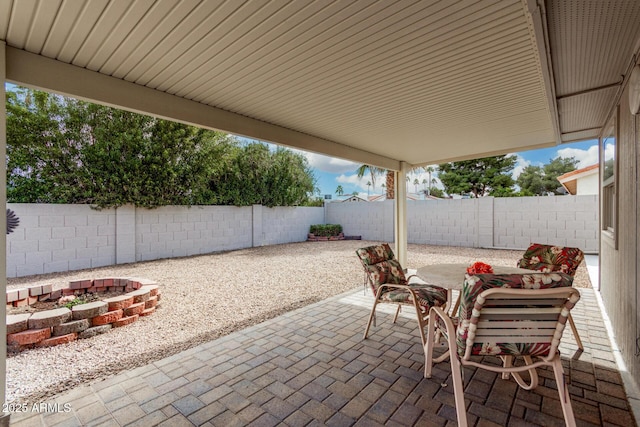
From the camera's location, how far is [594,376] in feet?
7.68

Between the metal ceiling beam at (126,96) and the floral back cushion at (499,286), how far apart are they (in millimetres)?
2780

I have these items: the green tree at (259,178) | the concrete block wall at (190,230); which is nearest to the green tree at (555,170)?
the green tree at (259,178)

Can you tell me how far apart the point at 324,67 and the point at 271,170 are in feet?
29.3

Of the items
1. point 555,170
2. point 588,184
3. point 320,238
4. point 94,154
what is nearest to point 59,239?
point 94,154

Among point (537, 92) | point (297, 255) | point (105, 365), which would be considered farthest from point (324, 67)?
point (297, 255)

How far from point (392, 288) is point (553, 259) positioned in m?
1.69

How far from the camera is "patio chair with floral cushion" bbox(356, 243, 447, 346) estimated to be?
277cm

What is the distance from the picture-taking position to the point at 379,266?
332 centimetres

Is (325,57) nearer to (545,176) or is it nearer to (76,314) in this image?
(76,314)

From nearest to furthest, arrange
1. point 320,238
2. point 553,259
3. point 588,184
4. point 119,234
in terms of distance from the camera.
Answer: point 553,259
point 119,234
point 320,238
point 588,184

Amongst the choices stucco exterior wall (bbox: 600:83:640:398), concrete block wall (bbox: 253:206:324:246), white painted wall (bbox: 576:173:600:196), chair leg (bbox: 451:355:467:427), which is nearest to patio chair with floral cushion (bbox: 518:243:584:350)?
stucco exterior wall (bbox: 600:83:640:398)

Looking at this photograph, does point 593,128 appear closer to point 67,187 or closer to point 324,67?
point 324,67

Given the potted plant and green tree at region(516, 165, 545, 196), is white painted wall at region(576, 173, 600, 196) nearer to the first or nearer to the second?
the potted plant

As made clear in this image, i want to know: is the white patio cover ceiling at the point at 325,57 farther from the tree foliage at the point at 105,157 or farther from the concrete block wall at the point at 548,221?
the concrete block wall at the point at 548,221
